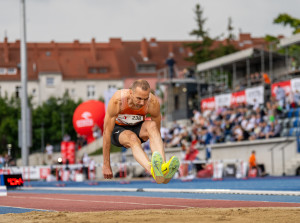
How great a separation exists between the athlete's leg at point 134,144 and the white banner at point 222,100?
25020 mm

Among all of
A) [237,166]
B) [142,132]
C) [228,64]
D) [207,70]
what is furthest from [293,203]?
[207,70]

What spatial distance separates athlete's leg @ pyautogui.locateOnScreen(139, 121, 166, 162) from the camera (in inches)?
370

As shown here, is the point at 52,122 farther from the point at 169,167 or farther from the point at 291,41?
the point at 169,167

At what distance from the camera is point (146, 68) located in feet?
279

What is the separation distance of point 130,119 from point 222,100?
85.4 feet

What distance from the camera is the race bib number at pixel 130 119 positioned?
32.0 feet

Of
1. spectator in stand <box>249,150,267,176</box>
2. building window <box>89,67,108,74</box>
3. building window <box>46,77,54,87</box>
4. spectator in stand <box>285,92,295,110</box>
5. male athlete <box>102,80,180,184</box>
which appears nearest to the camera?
male athlete <box>102,80,180,184</box>

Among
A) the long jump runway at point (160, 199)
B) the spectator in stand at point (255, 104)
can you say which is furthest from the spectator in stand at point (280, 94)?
the long jump runway at point (160, 199)

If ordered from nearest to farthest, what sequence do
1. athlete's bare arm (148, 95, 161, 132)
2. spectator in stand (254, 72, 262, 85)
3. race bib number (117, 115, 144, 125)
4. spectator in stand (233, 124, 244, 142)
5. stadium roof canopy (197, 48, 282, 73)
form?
1. athlete's bare arm (148, 95, 161, 132)
2. race bib number (117, 115, 144, 125)
3. spectator in stand (233, 124, 244, 142)
4. spectator in stand (254, 72, 262, 85)
5. stadium roof canopy (197, 48, 282, 73)

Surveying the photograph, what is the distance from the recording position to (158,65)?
85688 mm

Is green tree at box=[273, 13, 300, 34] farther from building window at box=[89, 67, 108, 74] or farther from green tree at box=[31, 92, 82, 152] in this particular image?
building window at box=[89, 67, 108, 74]

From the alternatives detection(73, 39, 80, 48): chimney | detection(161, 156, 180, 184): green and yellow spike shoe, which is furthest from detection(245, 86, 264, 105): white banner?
detection(73, 39, 80, 48): chimney

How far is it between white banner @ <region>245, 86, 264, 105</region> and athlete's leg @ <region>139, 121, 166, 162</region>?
854 inches

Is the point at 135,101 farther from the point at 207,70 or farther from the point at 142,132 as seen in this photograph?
the point at 207,70
